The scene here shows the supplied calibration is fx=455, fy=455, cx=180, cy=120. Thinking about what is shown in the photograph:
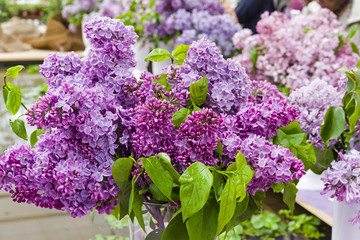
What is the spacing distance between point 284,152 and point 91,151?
0.20 meters

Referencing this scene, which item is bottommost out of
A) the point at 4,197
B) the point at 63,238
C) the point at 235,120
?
the point at 4,197

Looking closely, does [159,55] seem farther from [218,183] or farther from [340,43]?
[340,43]

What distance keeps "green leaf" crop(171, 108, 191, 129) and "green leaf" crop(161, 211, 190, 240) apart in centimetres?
10

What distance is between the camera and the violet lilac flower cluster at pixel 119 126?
455 mm

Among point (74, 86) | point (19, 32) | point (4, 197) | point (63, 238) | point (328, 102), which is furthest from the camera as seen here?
point (19, 32)

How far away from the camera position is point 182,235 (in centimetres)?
47

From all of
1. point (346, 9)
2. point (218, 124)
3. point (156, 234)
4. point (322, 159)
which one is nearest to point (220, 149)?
point (218, 124)

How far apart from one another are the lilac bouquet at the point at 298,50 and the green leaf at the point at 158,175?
62 centimetres

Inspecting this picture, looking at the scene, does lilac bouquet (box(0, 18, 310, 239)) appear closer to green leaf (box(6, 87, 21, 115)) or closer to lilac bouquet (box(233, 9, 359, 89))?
green leaf (box(6, 87, 21, 115))

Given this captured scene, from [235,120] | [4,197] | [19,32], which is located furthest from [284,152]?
[19,32]

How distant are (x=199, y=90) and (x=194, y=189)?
12 centimetres

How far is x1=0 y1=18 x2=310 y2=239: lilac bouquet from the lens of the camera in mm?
448

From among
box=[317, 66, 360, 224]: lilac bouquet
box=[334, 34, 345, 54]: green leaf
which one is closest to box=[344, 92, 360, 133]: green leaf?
box=[317, 66, 360, 224]: lilac bouquet

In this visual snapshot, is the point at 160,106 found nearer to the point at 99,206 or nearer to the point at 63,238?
the point at 99,206
